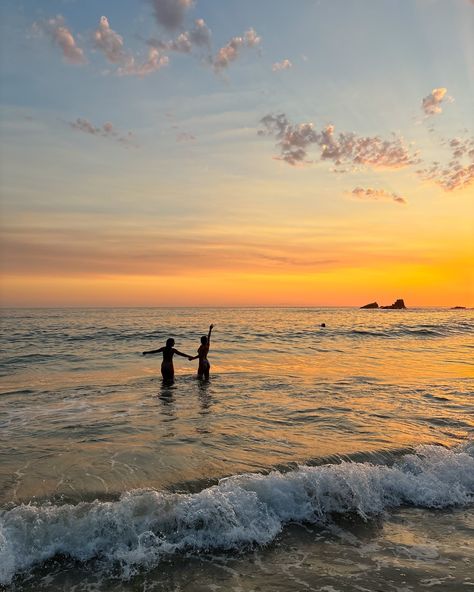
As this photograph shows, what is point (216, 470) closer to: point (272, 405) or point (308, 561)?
point (308, 561)

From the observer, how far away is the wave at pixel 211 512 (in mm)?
5293

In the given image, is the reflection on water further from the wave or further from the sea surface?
the wave

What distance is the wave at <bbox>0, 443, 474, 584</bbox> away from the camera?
17.4 ft

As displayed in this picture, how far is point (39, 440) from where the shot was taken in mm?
9594

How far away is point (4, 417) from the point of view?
11.7m

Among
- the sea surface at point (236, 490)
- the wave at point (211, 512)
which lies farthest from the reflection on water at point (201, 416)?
the wave at point (211, 512)

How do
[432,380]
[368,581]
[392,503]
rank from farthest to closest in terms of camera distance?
[432,380]
[392,503]
[368,581]

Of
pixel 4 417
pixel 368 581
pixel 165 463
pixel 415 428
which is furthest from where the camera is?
pixel 4 417

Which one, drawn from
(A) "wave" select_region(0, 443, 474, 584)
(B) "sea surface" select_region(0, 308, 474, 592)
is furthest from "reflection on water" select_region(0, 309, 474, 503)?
(A) "wave" select_region(0, 443, 474, 584)

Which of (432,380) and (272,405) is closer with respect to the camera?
(272,405)

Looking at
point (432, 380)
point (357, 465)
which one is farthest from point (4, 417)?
point (432, 380)

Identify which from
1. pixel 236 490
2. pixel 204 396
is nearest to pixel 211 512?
pixel 236 490

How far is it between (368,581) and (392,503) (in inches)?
92.7

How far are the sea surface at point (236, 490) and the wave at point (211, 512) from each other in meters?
0.02
